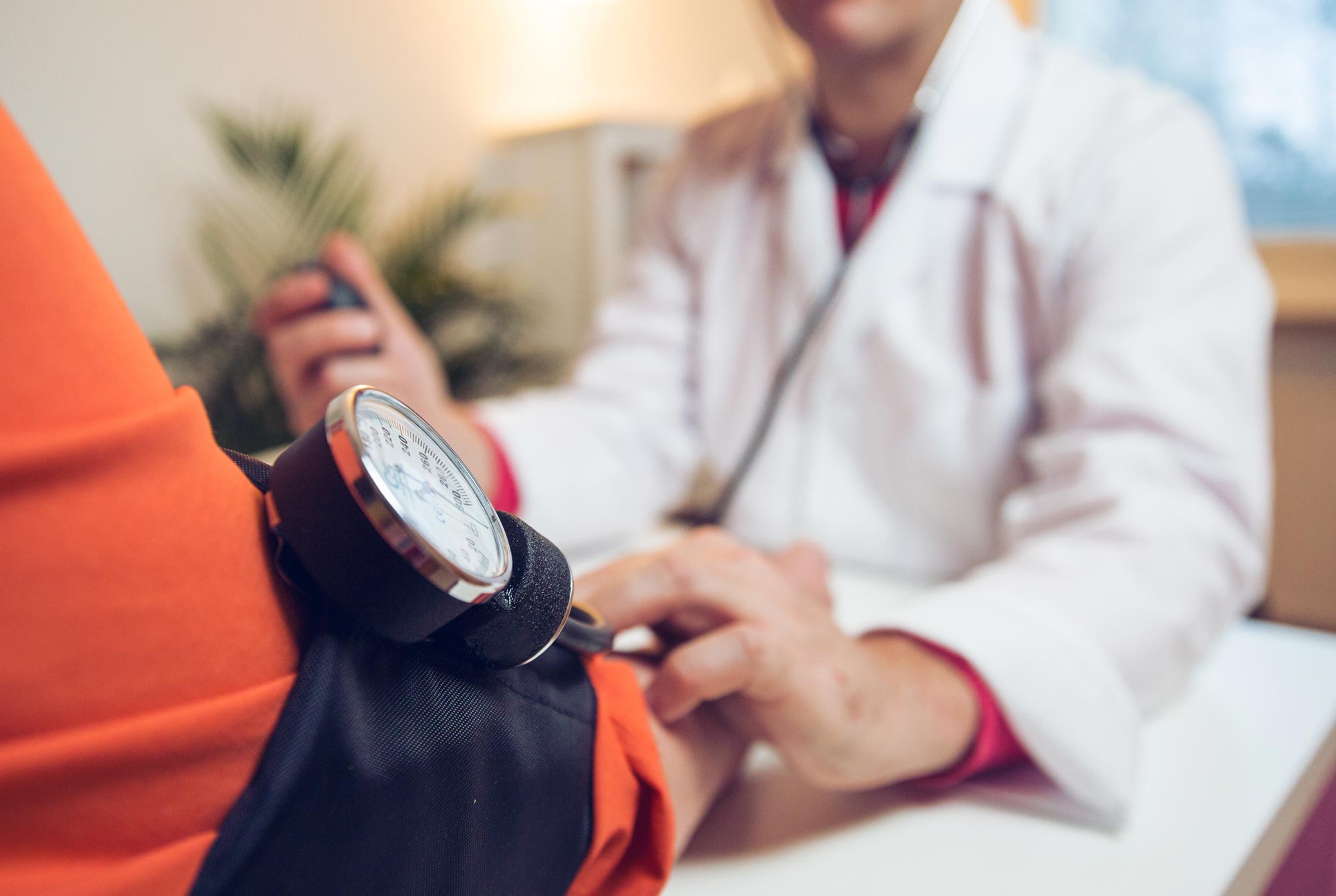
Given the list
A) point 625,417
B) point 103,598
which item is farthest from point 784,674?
point 625,417

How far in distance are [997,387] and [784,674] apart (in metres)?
0.42

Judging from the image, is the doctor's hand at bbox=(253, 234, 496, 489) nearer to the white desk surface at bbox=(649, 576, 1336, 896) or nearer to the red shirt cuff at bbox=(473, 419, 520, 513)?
the red shirt cuff at bbox=(473, 419, 520, 513)

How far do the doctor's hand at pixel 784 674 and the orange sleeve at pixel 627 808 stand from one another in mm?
Answer: 44

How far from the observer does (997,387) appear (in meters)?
0.69

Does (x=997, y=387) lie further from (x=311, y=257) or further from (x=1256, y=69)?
(x=311, y=257)

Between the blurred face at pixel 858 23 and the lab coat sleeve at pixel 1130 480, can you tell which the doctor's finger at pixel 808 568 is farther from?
the blurred face at pixel 858 23

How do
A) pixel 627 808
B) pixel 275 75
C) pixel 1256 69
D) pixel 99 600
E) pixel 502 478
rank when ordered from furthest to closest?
pixel 1256 69, pixel 502 478, pixel 275 75, pixel 627 808, pixel 99 600

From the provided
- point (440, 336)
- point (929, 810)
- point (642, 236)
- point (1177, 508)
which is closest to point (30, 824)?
point (929, 810)

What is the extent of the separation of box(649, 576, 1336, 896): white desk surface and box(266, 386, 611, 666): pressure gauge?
0.49ft

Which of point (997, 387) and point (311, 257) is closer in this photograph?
point (997, 387)

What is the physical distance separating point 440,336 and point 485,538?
1.03 m

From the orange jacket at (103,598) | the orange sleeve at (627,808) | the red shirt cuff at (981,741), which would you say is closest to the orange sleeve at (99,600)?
the orange jacket at (103,598)

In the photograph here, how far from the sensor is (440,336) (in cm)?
123

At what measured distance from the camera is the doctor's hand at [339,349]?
0.61 meters
